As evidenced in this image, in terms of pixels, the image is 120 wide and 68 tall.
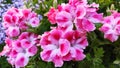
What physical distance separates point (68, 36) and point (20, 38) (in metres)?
0.40

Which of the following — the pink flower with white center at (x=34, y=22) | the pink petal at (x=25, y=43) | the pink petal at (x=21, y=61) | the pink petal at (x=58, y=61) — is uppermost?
the pink flower with white center at (x=34, y=22)

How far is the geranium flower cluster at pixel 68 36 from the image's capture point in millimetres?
2322

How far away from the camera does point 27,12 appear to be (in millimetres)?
2678

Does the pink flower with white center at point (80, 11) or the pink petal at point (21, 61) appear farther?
the pink petal at point (21, 61)

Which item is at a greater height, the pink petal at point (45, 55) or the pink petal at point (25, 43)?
the pink petal at point (25, 43)

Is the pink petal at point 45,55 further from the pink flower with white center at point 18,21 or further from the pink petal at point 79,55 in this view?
the pink flower with white center at point 18,21

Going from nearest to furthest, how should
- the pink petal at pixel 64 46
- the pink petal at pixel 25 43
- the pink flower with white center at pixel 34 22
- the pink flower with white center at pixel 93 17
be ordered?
the pink petal at pixel 64 46 → the pink flower with white center at pixel 93 17 → the pink petal at pixel 25 43 → the pink flower with white center at pixel 34 22

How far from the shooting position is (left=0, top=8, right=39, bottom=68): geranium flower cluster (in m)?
2.51

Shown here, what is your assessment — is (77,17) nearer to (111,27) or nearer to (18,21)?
(111,27)

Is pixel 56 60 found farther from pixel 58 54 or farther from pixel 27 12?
pixel 27 12

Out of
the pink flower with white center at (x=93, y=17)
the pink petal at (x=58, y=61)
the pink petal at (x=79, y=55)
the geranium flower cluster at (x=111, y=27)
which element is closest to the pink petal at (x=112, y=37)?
the geranium flower cluster at (x=111, y=27)

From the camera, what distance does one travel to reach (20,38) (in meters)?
2.58

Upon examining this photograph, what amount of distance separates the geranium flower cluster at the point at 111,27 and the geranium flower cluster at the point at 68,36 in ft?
0.34

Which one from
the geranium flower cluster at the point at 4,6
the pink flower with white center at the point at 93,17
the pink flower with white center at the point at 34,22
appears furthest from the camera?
the geranium flower cluster at the point at 4,6
